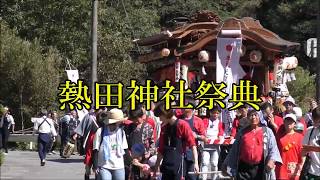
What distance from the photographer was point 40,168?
21969mm

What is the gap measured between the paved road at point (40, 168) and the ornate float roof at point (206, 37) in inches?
146

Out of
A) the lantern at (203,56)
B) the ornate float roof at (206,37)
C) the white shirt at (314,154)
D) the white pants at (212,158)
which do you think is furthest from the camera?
the lantern at (203,56)

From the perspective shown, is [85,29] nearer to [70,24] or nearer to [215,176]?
[70,24]

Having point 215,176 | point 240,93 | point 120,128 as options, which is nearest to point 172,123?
point 120,128

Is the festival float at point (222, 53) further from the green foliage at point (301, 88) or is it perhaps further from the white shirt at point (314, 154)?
the green foliage at point (301, 88)

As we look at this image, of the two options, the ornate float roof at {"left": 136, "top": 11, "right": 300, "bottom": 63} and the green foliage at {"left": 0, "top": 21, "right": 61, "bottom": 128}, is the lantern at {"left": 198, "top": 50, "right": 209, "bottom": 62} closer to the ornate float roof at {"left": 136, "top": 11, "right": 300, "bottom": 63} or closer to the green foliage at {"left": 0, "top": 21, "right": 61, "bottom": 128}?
the ornate float roof at {"left": 136, "top": 11, "right": 300, "bottom": 63}

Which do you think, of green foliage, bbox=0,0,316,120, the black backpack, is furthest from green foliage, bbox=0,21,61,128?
the black backpack

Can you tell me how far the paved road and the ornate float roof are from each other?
3707mm

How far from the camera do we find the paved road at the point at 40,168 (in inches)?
752

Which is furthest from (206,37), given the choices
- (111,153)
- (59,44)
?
(59,44)

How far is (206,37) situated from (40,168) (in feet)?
23.5

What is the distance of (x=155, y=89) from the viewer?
17.6 metres

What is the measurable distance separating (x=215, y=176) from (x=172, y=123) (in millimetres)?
4569

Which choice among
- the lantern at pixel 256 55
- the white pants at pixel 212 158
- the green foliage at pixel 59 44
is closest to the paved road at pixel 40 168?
the white pants at pixel 212 158
